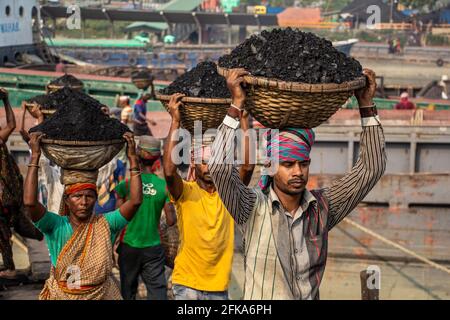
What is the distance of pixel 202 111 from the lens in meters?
6.23

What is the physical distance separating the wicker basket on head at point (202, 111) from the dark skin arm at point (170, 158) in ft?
0.44

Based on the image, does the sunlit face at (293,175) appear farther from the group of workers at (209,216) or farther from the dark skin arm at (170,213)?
the dark skin arm at (170,213)

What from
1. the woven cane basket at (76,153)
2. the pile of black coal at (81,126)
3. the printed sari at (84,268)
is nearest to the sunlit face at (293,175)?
the printed sari at (84,268)

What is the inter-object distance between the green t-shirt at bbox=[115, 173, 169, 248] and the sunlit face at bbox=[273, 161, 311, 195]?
3.25 m

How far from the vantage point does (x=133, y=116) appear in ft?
42.6

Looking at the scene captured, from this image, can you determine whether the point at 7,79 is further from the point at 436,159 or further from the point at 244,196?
the point at 244,196

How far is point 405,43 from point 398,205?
4664 centimetres

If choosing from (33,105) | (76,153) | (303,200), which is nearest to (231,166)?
(303,200)

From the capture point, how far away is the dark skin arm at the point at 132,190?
5488 mm

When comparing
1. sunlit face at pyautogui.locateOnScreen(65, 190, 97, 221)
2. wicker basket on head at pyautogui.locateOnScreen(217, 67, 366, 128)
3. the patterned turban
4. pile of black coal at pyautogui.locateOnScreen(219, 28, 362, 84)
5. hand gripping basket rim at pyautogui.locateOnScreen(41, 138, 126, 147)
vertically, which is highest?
pile of black coal at pyautogui.locateOnScreen(219, 28, 362, 84)

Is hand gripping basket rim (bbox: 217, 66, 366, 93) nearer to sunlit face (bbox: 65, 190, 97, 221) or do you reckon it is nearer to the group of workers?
the group of workers

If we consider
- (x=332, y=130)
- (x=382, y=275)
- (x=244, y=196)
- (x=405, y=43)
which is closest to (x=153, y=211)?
(x=244, y=196)

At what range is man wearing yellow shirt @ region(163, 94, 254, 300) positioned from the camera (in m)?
5.90

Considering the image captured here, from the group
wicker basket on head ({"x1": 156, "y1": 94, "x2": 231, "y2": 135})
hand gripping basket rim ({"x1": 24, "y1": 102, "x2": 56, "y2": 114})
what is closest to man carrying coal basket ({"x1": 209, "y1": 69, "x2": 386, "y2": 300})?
wicker basket on head ({"x1": 156, "y1": 94, "x2": 231, "y2": 135})
